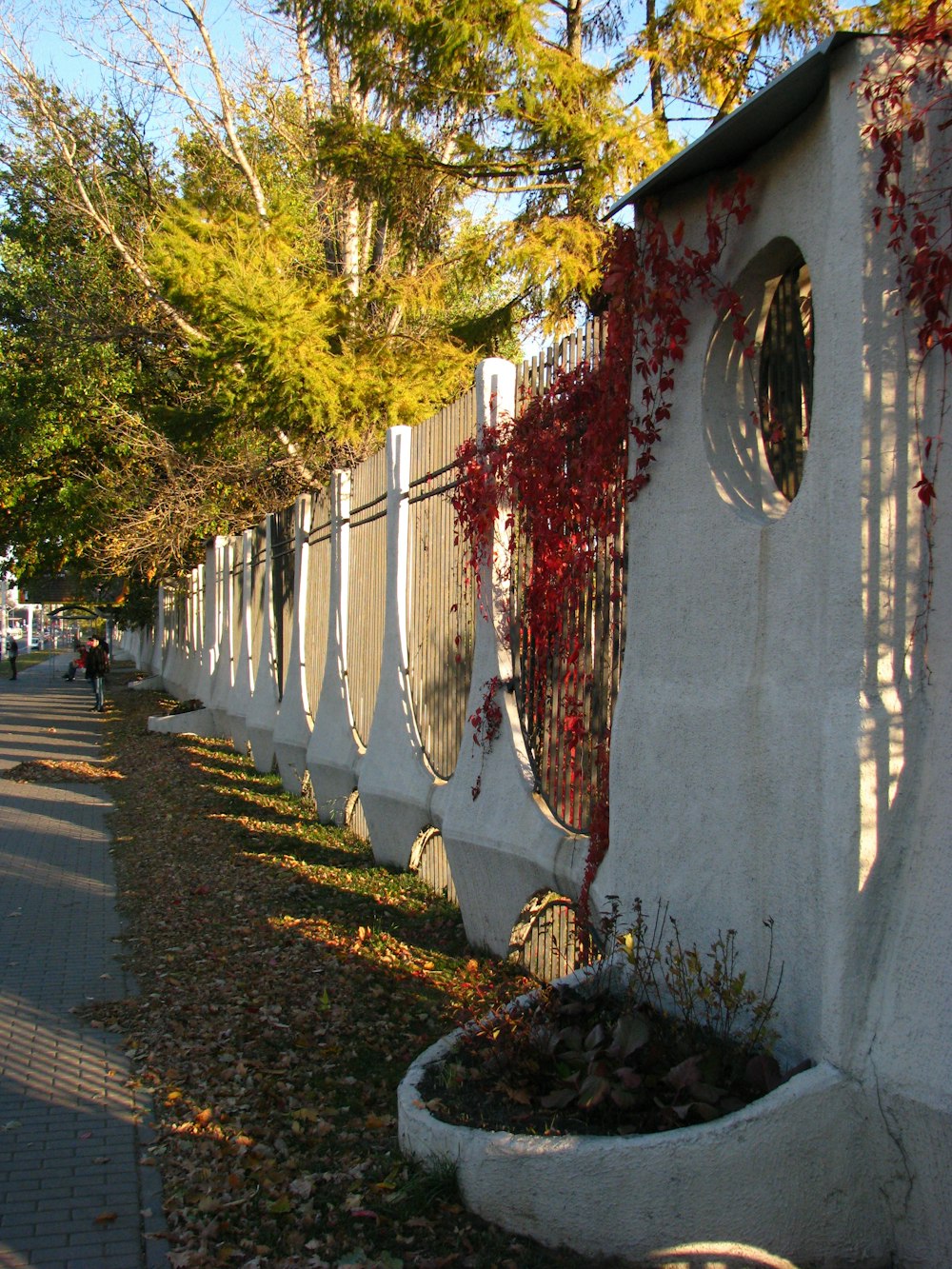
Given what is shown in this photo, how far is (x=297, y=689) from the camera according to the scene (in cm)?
1348

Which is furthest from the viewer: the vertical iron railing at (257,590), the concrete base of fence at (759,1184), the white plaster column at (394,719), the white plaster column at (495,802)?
the vertical iron railing at (257,590)

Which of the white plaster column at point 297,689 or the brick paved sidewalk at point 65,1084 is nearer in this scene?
the brick paved sidewalk at point 65,1084

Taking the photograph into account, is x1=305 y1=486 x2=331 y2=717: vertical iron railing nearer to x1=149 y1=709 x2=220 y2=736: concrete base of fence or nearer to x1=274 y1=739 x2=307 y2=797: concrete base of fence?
x1=274 y1=739 x2=307 y2=797: concrete base of fence

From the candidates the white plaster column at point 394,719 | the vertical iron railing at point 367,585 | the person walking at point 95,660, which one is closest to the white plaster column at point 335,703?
the vertical iron railing at point 367,585

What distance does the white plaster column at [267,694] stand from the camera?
15.6m

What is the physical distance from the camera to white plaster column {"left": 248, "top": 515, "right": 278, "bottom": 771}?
15594mm

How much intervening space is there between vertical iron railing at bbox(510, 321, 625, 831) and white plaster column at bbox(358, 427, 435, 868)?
232 cm

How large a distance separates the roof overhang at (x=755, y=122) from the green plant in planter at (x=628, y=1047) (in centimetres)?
244

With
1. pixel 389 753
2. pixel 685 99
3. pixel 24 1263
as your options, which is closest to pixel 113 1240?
pixel 24 1263

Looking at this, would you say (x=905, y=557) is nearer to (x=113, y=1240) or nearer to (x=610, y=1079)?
(x=610, y=1079)

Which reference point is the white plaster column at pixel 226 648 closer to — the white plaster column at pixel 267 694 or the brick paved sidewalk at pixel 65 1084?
the white plaster column at pixel 267 694

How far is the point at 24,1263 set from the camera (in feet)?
12.9

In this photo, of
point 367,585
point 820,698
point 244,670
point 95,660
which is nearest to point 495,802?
point 820,698

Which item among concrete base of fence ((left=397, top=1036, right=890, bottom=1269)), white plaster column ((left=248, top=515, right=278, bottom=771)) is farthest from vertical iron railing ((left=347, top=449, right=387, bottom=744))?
concrete base of fence ((left=397, top=1036, right=890, bottom=1269))
